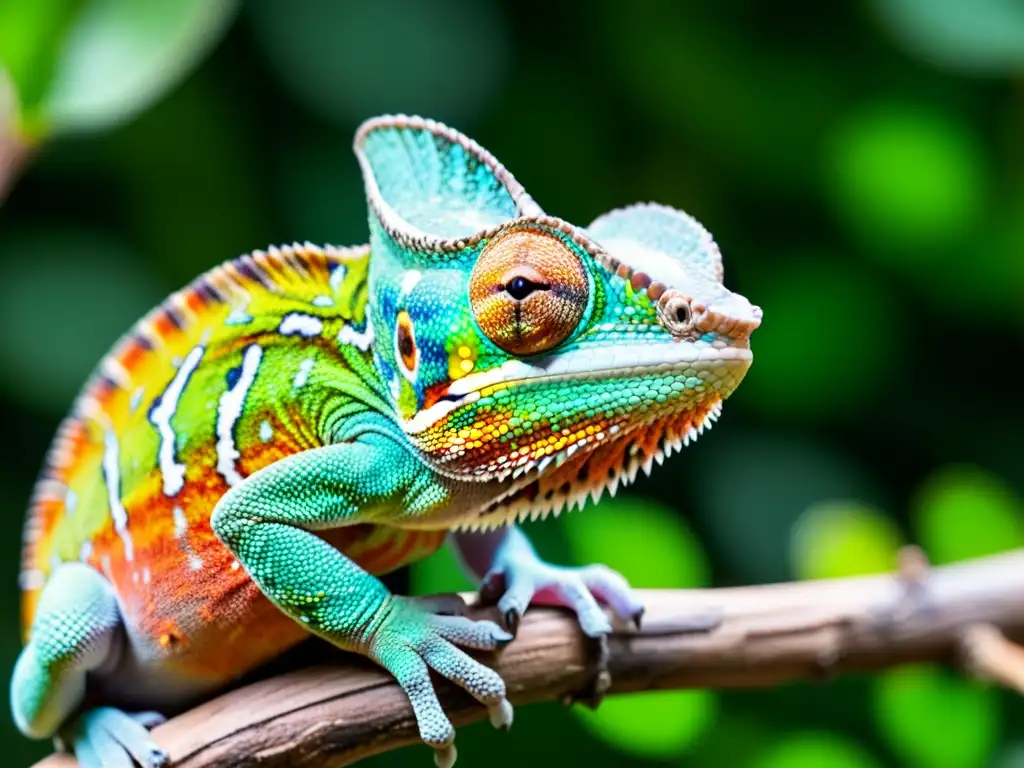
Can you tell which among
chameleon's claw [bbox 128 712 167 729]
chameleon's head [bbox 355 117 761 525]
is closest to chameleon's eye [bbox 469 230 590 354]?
chameleon's head [bbox 355 117 761 525]

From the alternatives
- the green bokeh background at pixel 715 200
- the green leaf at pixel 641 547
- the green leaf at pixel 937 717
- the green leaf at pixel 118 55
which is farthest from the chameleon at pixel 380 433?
the green bokeh background at pixel 715 200

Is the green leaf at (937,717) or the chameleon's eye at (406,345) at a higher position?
the chameleon's eye at (406,345)

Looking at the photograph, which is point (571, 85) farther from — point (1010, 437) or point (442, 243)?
point (442, 243)

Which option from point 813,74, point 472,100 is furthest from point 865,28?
point 472,100

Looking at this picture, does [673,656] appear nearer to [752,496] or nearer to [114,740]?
[114,740]

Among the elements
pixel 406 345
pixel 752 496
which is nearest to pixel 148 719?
pixel 406 345

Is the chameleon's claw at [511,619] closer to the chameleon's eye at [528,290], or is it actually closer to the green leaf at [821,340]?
the chameleon's eye at [528,290]
